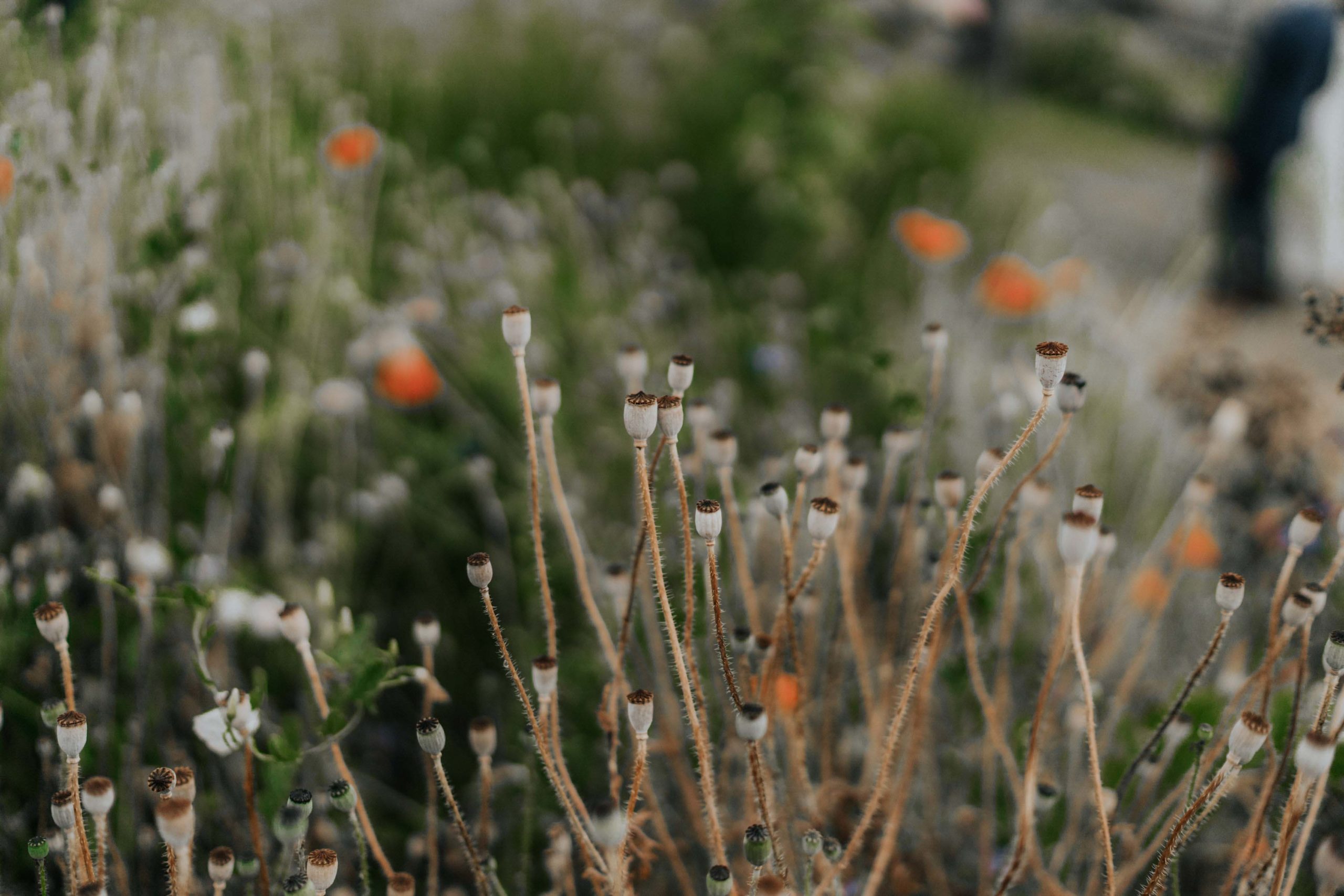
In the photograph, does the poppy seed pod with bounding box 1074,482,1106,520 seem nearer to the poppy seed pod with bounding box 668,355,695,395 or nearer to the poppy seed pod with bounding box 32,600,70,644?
the poppy seed pod with bounding box 668,355,695,395

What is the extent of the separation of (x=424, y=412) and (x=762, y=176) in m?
1.37

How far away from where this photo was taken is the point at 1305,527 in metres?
1.02

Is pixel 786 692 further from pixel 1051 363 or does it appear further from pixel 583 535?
pixel 1051 363

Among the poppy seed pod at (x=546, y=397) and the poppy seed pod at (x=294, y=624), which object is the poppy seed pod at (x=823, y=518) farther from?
the poppy seed pod at (x=294, y=624)

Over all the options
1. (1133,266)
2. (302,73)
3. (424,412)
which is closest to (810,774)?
(424,412)

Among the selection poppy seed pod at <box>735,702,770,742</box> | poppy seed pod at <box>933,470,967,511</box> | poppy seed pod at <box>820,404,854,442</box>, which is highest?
poppy seed pod at <box>820,404,854,442</box>

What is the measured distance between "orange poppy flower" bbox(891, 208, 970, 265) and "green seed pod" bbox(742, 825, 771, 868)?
2273mm

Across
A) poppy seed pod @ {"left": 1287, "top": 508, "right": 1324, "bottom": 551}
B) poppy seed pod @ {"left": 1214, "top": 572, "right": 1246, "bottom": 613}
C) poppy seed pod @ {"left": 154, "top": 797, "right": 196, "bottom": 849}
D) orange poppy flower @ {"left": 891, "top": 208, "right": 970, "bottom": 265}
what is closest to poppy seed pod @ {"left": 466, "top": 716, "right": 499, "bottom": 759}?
poppy seed pod @ {"left": 154, "top": 797, "right": 196, "bottom": 849}

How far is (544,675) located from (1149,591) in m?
1.32

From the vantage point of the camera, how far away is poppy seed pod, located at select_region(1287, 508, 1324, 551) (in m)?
1.01

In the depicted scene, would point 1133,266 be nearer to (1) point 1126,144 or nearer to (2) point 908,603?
(1) point 1126,144

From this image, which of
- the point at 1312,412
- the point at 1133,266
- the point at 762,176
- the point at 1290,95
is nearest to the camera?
the point at 1312,412

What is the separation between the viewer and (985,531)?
4.45 feet

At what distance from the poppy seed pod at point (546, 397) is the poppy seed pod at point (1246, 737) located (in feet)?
2.29
